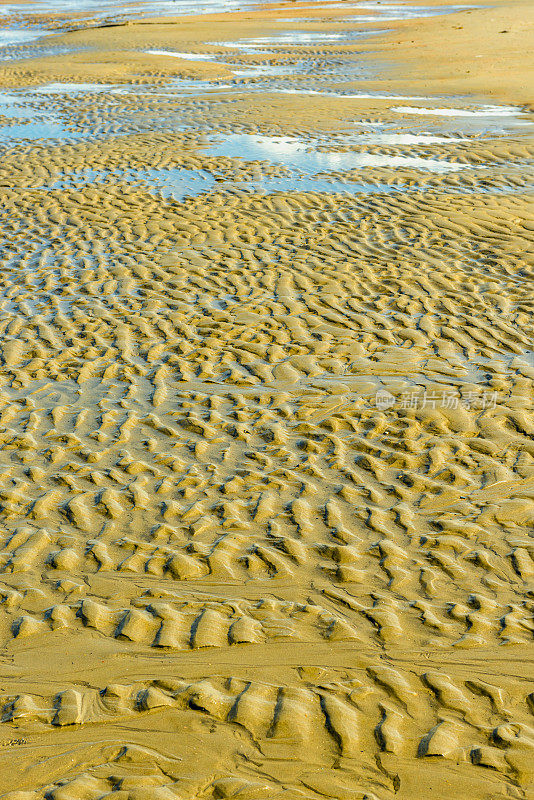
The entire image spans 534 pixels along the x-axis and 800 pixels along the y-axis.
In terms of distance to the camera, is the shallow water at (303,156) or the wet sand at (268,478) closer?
the wet sand at (268,478)

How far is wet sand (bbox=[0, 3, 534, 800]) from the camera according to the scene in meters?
3.15

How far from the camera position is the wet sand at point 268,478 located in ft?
10.3

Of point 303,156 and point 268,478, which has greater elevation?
point 303,156

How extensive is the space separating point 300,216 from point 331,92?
1035 centimetres

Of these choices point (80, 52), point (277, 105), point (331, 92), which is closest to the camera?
point (277, 105)

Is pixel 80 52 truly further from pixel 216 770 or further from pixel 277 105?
pixel 216 770

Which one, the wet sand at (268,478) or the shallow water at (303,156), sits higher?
the shallow water at (303,156)

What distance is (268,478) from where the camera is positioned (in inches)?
198

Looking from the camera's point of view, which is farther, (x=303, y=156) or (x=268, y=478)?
(x=303, y=156)

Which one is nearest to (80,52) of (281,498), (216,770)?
(281,498)

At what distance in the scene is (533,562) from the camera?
4219mm

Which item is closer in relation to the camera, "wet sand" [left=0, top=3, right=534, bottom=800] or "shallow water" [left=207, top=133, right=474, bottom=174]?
"wet sand" [left=0, top=3, right=534, bottom=800]

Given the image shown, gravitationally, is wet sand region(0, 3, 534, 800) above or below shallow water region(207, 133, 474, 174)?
below

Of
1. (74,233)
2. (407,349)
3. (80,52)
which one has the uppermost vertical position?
(80,52)
